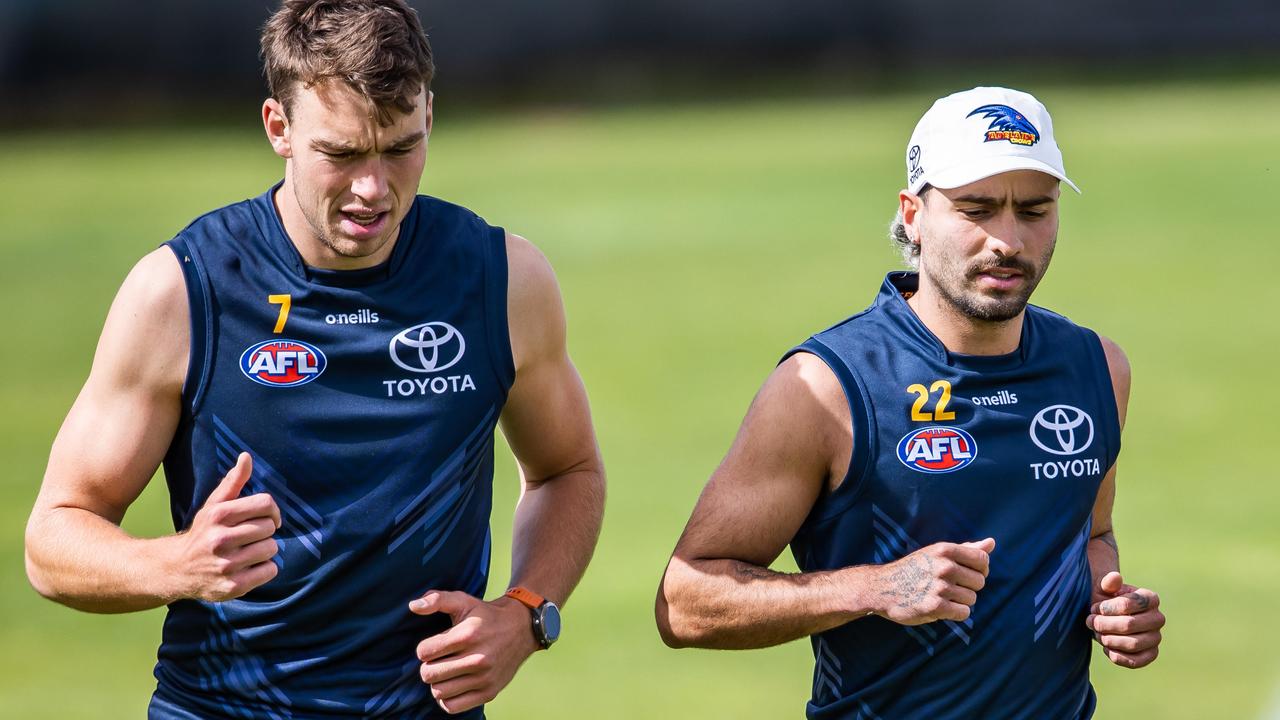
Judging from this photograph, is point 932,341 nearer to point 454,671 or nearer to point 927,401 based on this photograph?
point 927,401

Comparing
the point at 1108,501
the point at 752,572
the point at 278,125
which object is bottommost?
the point at 752,572

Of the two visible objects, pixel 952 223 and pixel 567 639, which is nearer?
pixel 952 223

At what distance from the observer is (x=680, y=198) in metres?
24.2

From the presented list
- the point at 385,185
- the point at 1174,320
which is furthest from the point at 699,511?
the point at 1174,320

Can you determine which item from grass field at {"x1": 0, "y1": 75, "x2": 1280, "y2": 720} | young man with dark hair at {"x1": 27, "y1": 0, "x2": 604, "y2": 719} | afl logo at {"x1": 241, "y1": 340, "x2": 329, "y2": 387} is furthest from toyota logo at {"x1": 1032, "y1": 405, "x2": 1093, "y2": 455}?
grass field at {"x1": 0, "y1": 75, "x2": 1280, "y2": 720}

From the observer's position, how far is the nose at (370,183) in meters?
3.71

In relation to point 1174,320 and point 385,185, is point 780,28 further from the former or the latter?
point 385,185

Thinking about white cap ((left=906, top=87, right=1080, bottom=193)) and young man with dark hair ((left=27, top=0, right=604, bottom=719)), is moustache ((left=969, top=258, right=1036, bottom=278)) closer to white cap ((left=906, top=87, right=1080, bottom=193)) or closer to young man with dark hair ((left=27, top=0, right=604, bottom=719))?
white cap ((left=906, top=87, right=1080, bottom=193))

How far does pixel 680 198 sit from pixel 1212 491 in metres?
13.8

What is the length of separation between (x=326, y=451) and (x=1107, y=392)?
6.23 ft

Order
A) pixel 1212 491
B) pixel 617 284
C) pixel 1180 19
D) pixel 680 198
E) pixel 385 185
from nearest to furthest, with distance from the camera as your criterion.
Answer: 1. pixel 385 185
2. pixel 1212 491
3. pixel 617 284
4. pixel 680 198
5. pixel 1180 19

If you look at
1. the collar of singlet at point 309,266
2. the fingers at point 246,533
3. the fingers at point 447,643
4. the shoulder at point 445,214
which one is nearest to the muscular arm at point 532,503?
the fingers at point 447,643

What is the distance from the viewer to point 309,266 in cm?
391

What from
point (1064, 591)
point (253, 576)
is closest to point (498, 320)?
point (253, 576)
